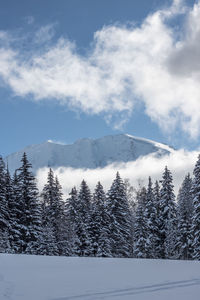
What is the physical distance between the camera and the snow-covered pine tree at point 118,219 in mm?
34719

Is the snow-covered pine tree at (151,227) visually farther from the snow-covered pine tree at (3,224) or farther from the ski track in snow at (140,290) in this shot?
the ski track in snow at (140,290)

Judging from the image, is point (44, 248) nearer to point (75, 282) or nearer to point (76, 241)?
point (76, 241)

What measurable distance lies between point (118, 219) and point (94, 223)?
3.10 m

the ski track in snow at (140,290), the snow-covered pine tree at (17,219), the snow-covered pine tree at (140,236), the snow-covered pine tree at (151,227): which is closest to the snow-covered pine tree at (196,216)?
the snow-covered pine tree at (140,236)

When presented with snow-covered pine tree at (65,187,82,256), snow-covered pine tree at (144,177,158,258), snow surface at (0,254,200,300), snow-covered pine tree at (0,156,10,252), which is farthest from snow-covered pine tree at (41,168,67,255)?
snow surface at (0,254,200,300)

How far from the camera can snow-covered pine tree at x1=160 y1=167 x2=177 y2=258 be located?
35.6 meters

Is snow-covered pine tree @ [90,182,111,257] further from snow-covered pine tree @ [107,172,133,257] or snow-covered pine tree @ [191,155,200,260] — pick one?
snow-covered pine tree @ [191,155,200,260]

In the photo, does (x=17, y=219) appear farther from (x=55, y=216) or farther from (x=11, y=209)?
(x=55, y=216)

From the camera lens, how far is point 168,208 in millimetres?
36250

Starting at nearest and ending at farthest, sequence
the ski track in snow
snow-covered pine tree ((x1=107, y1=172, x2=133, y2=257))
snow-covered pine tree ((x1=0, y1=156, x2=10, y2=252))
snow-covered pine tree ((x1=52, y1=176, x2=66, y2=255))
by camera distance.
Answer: the ski track in snow
snow-covered pine tree ((x1=0, y1=156, x2=10, y2=252))
snow-covered pine tree ((x1=107, y1=172, x2=133, y2=257))
snow-covered pine tree ((x1=52, y1=176, x2=66, y2=255))

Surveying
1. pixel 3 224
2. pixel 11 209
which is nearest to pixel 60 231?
pixel 11 209

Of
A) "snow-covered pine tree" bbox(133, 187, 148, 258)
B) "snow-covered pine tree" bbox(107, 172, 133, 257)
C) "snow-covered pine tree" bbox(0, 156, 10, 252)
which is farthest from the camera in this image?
"snow-covered pine tree" bbox(133, 187, 148, 258)

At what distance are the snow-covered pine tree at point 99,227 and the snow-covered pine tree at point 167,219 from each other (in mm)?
7584

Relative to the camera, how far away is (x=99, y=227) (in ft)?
114
